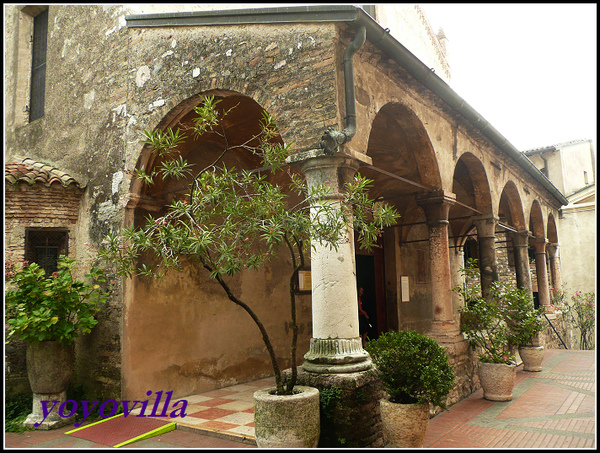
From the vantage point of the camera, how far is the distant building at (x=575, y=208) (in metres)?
20.4

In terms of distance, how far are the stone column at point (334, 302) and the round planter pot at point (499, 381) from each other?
315cm

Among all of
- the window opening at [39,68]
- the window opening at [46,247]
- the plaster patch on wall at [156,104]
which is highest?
the window opening at [39,68]

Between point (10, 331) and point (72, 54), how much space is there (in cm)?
499

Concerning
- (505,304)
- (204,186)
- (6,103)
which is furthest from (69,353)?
(505,304)

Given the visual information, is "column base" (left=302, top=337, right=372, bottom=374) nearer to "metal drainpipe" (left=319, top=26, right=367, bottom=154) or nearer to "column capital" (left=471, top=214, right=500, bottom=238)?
"metal drainpipe" (left=319, top=26, right=367, bottom=154)

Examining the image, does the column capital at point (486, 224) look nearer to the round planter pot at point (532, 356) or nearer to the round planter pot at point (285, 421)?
the round planter pot at point (532, 356)

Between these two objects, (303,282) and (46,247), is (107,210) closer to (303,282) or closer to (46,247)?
(46,247)

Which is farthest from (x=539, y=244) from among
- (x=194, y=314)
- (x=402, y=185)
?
(x=194, y=314)

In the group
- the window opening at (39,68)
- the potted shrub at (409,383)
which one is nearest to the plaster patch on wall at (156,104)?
the window opening at (39,68)

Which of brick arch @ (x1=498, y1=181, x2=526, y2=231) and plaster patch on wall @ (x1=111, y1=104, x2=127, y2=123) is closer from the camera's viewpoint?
plaster patch on wall @ (x1=111, y1=104, x2=127, y2=123)

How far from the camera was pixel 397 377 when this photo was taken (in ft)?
15.8

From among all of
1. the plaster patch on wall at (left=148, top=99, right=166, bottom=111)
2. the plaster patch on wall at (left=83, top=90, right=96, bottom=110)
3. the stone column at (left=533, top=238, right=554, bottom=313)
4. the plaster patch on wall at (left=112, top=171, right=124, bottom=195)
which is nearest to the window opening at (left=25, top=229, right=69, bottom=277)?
the plaster patch on wall at (left=112, top=171, right=124, bottom=195)

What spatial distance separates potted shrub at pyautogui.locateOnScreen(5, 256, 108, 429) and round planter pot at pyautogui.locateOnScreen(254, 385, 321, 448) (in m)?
3.14

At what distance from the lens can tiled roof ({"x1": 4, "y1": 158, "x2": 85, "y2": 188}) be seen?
6809mm
